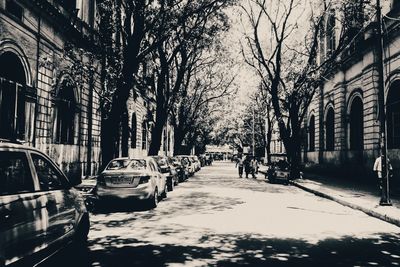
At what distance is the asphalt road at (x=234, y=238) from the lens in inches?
229

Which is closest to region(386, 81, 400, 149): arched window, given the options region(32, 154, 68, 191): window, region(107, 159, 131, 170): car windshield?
region(107, 159, 131, 170): car windshield

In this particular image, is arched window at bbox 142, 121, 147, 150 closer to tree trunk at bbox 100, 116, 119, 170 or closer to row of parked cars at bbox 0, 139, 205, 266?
tree trunk at bbox 100, 116, 119, 170

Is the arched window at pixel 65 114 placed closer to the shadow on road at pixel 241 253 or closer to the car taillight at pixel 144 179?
the car taillight at pixel 144 179

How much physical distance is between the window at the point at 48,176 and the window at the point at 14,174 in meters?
0.37

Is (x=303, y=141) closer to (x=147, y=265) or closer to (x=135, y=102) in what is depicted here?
(x=135, y=102)

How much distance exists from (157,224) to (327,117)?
2497 centimetres

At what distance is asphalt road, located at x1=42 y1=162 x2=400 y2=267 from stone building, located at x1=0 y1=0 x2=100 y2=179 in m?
5.72

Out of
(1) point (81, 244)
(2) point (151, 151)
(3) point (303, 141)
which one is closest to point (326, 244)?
(1) point (81, 244)

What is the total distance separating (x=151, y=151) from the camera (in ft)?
76.0

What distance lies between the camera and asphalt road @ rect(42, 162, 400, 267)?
19.1 ft

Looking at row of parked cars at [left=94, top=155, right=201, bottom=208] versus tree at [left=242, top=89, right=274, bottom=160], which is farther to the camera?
tree at [left=242, top=89, right=274, bottom=160]

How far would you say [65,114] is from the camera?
63.4 ft

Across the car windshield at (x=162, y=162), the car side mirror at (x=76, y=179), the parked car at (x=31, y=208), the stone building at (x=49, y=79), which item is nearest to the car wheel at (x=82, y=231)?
the parked car at (x=31, y=208)

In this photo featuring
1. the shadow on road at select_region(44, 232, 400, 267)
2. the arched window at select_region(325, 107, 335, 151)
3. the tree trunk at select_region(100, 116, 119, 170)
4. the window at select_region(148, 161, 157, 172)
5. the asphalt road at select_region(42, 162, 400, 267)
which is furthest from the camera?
the arched window at select_region(325, 107, 335, 151)
